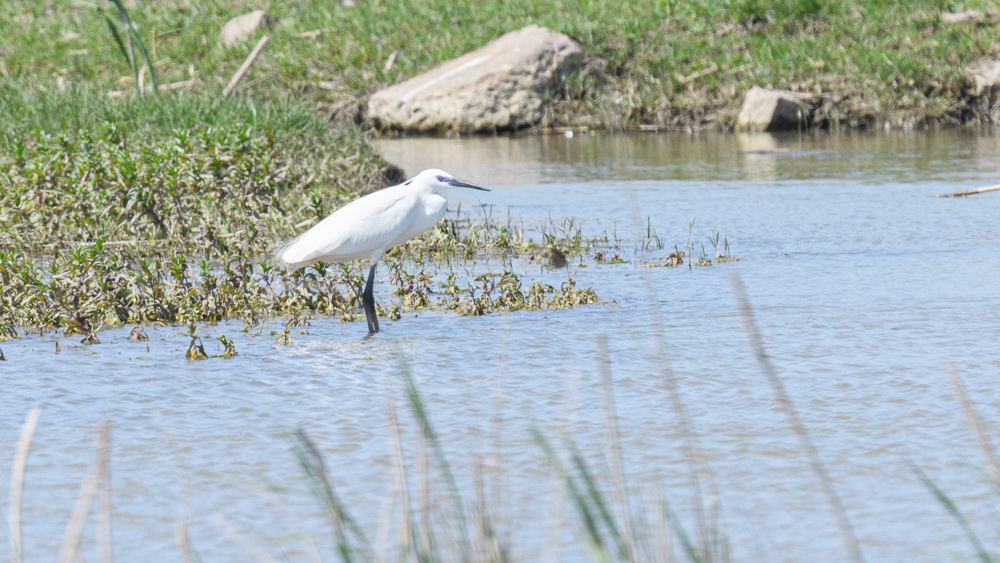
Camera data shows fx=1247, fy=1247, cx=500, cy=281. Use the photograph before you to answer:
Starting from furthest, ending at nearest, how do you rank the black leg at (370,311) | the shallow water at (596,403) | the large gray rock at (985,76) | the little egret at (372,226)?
the large gray rock at (985,76)
the little egret at (372,226)
the black leg at (370,311)
the shallow water at (596,403)

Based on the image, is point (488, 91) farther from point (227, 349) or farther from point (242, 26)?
point (227, 349)

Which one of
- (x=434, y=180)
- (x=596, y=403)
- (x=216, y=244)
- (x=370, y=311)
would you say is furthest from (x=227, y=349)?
(x=216, y=244)

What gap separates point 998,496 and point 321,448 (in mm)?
2026

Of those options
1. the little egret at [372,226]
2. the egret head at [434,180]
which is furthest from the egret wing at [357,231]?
the egret head at [434,180]

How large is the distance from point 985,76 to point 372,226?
1343 centimetres

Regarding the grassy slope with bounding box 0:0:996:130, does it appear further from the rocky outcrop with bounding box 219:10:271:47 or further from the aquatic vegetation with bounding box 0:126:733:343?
the aquatic vegetation with bounding box 0:126:733:343

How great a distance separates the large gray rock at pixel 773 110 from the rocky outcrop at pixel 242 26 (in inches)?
356

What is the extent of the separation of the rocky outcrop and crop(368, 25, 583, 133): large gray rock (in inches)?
176

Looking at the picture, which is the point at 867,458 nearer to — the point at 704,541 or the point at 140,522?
the point at 704,541

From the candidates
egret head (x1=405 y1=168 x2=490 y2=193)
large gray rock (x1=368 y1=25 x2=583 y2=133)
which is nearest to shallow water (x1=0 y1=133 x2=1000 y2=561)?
egret head (x1=405 y1=168 x2=490 y2=193)

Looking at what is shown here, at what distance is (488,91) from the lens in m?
18.0

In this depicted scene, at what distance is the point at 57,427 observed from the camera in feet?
14.1

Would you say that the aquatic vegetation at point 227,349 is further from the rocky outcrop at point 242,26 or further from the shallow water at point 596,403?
the rocky outcrop at point 242,26

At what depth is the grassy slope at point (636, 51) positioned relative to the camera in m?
17.3
